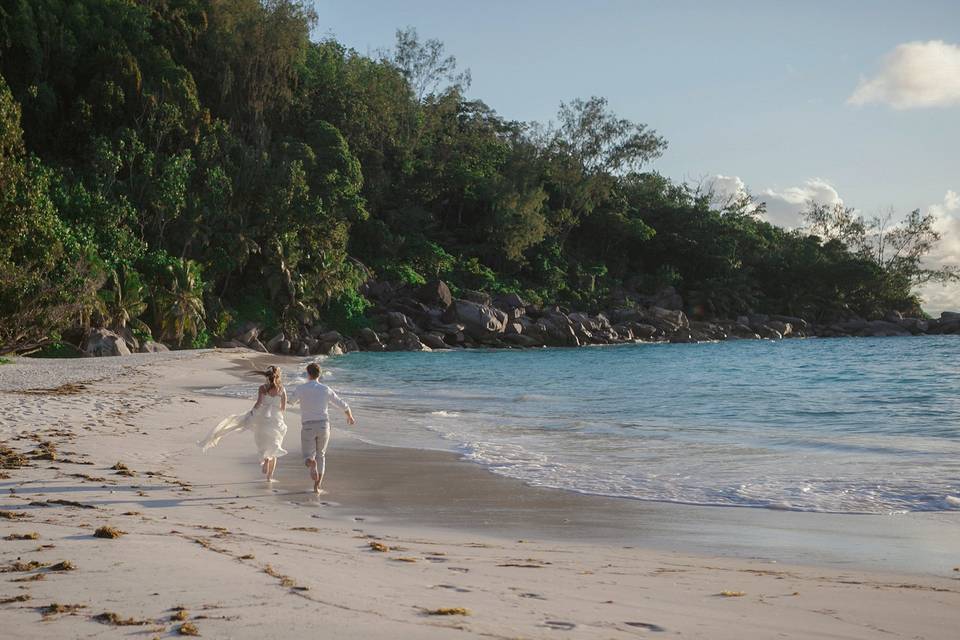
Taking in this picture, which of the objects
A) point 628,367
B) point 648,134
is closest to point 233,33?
point 628,367

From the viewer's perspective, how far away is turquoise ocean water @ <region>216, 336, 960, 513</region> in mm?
8906

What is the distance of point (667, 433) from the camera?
13.9m

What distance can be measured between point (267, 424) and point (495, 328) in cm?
3877

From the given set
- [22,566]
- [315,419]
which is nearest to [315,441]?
[315,419]

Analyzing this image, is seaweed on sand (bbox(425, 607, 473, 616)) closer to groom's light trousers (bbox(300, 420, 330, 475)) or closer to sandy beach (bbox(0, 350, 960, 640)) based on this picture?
sandy beach (bbox(0, 350, 960, 640))

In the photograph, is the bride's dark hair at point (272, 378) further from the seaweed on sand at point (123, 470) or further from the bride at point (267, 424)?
the seaweed on sand at point (123, 470)

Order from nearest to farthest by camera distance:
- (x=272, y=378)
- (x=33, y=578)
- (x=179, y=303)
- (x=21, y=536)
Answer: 1. (x=33, y=578)
2. (x=21, y=536)
3. (x=272, y=378)
4. (x=179, y=303)

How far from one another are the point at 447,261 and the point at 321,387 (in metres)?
44.8

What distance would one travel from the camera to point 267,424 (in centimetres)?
861

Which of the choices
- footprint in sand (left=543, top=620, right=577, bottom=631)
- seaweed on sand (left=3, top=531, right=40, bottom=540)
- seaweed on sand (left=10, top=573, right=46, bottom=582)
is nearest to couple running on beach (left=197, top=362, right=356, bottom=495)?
seaweed on sand (left=3, top=531, right=40, bottom=540)

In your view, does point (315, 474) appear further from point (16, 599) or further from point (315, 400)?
point (16, 599)

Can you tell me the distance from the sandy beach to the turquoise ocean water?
106cm

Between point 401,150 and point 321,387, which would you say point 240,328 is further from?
point 321,387

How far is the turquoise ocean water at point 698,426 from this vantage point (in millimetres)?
8906
